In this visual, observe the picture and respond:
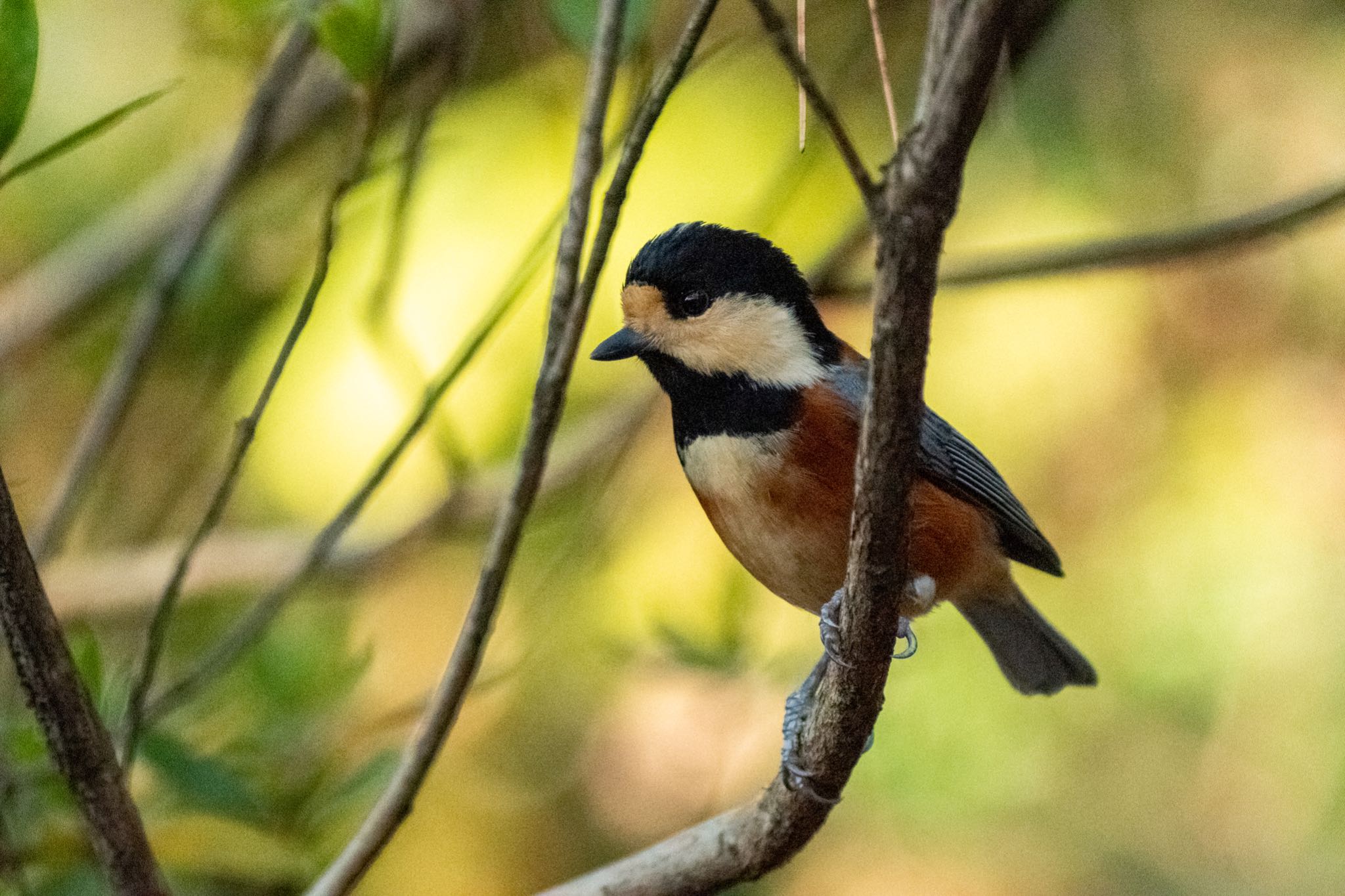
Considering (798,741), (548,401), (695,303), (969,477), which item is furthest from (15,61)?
(969,477)

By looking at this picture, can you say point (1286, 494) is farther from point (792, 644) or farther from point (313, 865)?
point (313, 865)

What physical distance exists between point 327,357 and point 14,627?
230 centimetres

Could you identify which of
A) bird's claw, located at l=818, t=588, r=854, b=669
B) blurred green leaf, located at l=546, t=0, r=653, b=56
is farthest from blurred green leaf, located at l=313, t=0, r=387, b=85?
bird's claw, located at l=818, t=588, r=854, b=669

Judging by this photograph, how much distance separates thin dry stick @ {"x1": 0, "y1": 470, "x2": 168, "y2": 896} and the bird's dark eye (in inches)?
43.5

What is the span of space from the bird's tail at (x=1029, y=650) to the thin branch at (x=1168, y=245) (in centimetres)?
68

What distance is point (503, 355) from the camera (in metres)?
3.72

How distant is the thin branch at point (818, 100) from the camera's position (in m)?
1.19

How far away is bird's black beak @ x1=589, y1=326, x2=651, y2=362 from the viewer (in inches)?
89.4

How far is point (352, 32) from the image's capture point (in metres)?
2.03

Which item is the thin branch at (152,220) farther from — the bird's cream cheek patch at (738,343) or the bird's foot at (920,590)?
the bird's foot at (920,590)

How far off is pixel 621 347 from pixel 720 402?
190mm

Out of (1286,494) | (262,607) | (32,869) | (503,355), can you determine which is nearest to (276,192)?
(503,355)

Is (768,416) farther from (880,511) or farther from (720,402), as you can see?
(880,511)

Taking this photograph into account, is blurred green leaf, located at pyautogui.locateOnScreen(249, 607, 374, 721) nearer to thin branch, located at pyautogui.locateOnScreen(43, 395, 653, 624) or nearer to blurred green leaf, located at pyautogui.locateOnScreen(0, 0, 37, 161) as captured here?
thin branch, located at pyautogui.locateOnScreen(43, 395, 653, 624)
